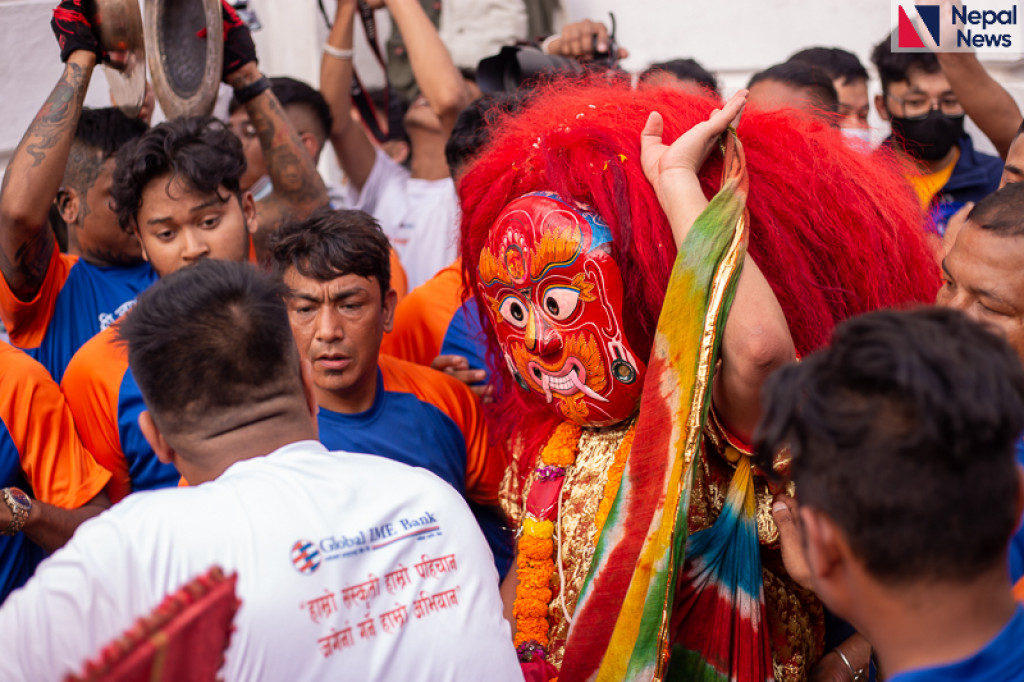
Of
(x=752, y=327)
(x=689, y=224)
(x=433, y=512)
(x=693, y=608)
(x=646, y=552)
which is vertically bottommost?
(x=693, y=608)

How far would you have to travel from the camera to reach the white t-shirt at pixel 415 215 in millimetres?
4203

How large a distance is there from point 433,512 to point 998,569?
34.1 inches

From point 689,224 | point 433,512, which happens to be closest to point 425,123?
point 689,224

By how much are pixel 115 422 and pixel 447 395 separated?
98 centimetres

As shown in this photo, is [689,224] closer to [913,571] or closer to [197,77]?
[913,571]

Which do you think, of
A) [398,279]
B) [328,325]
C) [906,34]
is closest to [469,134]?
[398,279]

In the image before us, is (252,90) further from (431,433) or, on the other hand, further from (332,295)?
(431,433)

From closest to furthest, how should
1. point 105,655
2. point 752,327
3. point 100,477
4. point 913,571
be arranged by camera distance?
point 913,571 → point 105,655 → point 752,327 → point 100,477

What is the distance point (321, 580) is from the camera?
139 centimetres

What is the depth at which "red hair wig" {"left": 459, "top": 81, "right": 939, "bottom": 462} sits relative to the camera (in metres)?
1.95

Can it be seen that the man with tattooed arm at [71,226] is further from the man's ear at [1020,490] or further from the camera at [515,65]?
the man's ear at [1020,490]

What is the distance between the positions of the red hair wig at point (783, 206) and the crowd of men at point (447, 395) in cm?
1

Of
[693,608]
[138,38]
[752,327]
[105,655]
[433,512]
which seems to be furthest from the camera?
[138,38]

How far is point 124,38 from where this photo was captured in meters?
2.79
